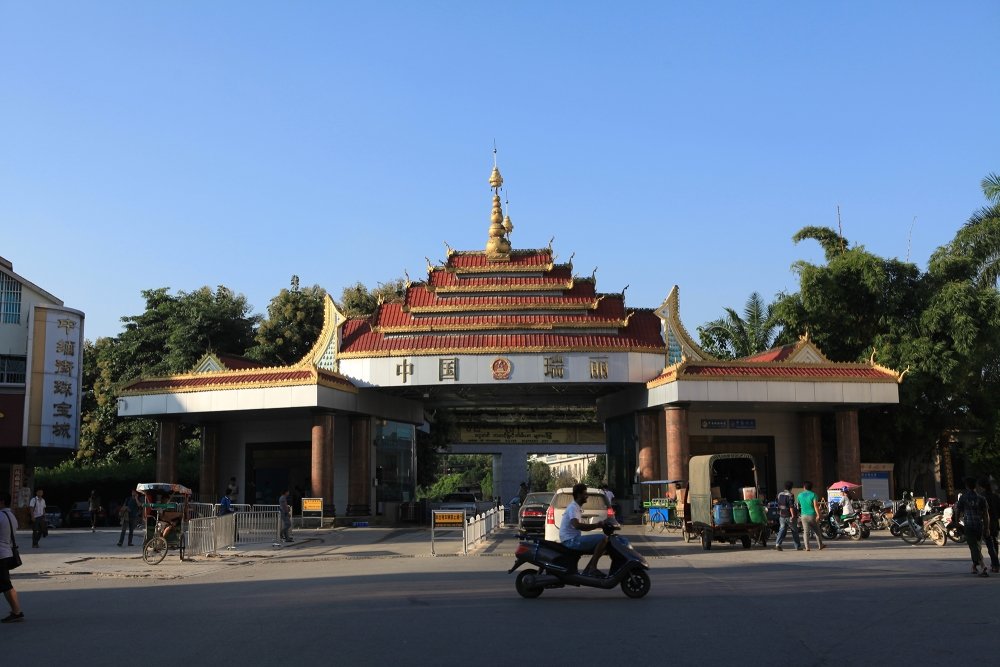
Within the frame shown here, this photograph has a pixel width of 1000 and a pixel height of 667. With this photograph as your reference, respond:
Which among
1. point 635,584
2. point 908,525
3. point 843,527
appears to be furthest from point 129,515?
point 908,525

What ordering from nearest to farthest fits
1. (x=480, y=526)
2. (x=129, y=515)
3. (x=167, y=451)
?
(x=480, y=526)
(x=129, y=515)
(x=167, y=451)

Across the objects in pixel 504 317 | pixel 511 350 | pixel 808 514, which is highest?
pixel 504 317

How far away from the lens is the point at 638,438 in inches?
1495

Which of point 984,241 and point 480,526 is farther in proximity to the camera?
point 984,241

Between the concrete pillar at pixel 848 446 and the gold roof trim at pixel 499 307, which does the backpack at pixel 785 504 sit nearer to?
the concrete pillar at pixel 848 446

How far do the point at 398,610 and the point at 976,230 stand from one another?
113 ft

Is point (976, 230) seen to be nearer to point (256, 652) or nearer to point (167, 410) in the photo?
point (167, 410)

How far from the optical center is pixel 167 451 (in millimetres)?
39156

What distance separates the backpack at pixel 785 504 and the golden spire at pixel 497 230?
1929 centimetres

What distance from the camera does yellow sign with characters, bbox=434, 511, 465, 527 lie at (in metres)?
24.1

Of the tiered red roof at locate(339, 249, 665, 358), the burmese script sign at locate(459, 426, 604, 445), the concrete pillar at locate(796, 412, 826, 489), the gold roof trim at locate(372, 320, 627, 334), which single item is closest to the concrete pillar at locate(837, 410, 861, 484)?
the concrete pillar at locate(796, 412, 826, 489)

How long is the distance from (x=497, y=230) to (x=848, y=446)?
56.0ft

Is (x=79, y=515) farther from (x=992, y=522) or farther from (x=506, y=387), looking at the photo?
(x=992, y=522)

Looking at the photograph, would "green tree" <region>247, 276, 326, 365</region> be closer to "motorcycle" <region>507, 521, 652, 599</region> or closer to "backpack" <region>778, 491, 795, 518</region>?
"backpack" <region>778, 491, 795, 518</region>
